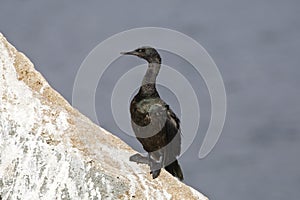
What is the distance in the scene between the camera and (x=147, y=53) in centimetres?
1180

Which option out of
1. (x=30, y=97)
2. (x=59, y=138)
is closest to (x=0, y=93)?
(x=30, y=97)

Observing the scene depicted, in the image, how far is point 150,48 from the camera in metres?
11.8

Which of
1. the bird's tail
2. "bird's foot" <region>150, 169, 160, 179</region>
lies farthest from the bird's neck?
"bird's foot" <region>150, 169, 160, 179</region>

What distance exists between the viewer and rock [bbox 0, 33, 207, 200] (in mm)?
9953

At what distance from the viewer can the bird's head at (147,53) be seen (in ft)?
38.7

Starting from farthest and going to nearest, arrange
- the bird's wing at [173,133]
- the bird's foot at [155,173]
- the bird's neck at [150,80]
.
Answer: the bird's wing at [173,133]
the bird's neck at [150,80]
the bird's foot at [155,173]

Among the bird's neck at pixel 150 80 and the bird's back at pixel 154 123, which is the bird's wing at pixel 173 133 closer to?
the bird's back at pixel 154 123

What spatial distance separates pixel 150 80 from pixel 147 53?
0.42 meters

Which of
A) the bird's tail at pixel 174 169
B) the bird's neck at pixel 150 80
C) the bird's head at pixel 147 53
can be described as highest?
the bird's head at pixel 147 53

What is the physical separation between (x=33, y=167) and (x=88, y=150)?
75 cm

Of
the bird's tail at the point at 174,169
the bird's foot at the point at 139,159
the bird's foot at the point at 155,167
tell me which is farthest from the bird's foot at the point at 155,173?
the bird's tail at the point at 174,169

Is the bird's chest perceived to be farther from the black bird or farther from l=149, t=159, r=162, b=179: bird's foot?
l=149, t=159, r=162, b=179: bird's foot

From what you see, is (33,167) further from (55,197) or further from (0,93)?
(0,93)

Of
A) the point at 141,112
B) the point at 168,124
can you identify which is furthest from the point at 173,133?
the point at 141,112
